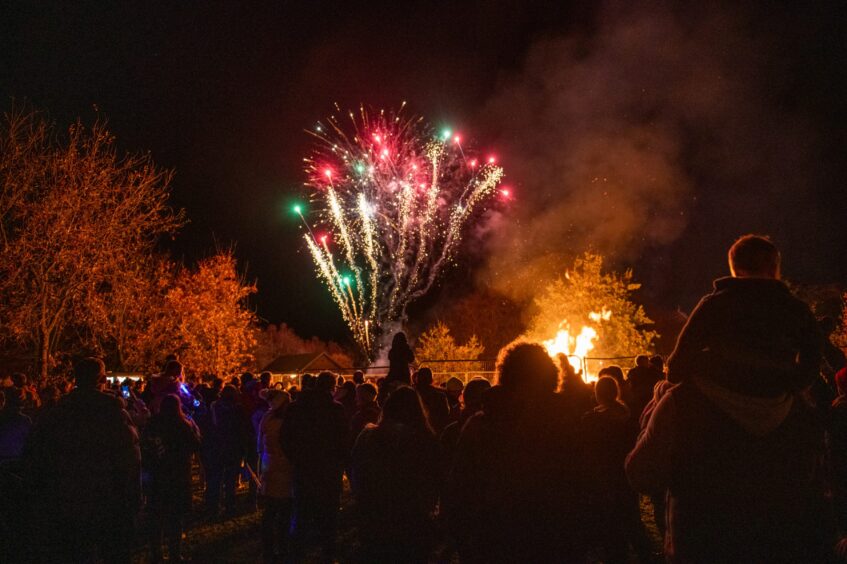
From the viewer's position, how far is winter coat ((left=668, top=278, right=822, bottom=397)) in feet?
8.38

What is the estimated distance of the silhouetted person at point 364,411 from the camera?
27.3 feet

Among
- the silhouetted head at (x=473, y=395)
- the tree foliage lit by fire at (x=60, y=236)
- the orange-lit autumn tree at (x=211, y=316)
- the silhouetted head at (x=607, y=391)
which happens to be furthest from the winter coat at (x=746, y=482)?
the orange-lit autumn tree at (x=211, y=316)

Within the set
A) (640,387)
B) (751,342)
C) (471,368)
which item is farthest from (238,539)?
(471,368)

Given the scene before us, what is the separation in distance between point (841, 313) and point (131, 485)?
56.4 metres

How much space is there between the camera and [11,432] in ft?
23.5

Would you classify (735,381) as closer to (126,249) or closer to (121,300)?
(126,249)

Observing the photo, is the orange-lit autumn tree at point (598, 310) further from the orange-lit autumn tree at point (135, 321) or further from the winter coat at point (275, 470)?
the winter coat at point (275, 470)

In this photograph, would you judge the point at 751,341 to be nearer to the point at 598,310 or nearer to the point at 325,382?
the point at 325,382

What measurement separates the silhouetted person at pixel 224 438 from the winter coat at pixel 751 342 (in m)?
8.90

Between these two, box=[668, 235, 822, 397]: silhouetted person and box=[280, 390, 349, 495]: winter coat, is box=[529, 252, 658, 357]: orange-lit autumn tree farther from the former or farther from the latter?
box=[668, 235, 822, 397]: silhouetted person

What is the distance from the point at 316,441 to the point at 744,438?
424cm

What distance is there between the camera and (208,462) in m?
10.3

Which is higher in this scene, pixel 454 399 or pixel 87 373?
pixel 87 373

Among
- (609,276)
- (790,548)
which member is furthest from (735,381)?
(609,276)
